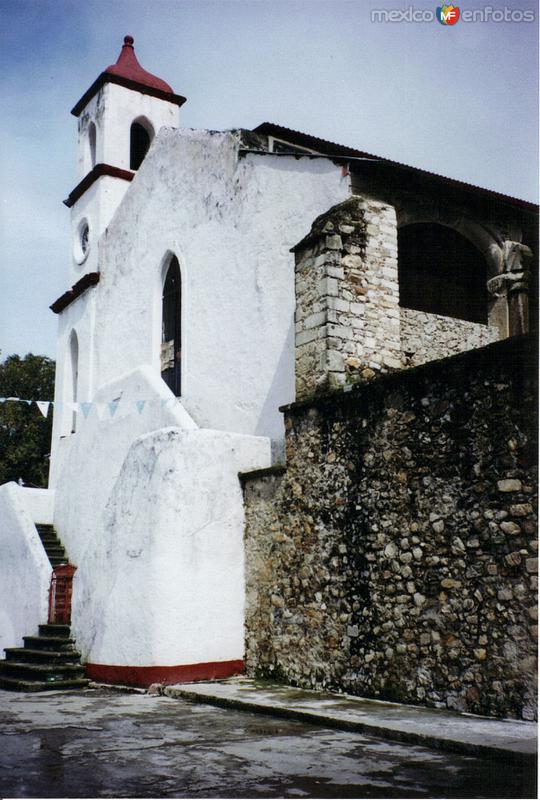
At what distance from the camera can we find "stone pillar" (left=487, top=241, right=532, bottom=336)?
11773 mm

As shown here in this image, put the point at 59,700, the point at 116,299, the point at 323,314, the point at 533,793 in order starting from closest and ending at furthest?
the point at 533,793, the point at 59,700, the point at 323,314, the point at 116,299

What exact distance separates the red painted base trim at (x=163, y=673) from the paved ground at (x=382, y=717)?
159 millimetres

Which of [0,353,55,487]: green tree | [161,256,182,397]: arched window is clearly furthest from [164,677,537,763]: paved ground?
[0,353,55,487]: green tree

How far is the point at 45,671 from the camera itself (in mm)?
9344

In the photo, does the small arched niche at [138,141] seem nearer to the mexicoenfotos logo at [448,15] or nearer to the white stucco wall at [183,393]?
the white stucco wall at [183,393]

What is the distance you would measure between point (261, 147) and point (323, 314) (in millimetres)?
4021

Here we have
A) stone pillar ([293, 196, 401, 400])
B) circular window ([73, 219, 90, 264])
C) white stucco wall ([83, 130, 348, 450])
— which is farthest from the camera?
circular window ([73, 219, 90, 264])

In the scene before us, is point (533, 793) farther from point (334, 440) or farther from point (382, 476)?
point (334, 440)

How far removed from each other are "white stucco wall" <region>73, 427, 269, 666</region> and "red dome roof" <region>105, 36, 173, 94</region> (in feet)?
30.9

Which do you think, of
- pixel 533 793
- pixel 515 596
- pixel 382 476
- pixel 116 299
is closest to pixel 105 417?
pixel 116 299

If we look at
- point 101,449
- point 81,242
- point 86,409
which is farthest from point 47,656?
point 81,242

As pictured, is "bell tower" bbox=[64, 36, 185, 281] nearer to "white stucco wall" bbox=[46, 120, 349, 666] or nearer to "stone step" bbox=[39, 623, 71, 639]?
"white stucco wall" bbox=[46, 120, 349, 666]

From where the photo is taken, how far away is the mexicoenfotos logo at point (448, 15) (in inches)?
235

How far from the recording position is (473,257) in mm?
13258
